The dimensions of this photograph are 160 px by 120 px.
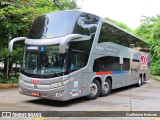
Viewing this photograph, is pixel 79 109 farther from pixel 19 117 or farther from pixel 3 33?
pixel 3 33

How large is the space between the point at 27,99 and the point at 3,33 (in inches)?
281

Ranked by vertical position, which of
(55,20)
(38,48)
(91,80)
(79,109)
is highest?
(55,20)

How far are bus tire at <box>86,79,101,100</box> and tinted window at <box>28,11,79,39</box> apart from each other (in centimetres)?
294

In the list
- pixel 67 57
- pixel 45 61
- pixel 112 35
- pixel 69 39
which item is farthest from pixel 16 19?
pixel 69 39

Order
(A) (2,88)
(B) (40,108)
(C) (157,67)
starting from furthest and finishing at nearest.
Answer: (C) (157,67) < (A) (2,88) < (B) (40,108)

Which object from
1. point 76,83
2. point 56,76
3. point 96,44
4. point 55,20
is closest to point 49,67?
point 56,76

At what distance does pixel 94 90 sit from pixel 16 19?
7464mm

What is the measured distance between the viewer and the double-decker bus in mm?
10289

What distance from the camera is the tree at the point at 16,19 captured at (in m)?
16.1

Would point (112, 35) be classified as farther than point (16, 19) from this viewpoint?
No

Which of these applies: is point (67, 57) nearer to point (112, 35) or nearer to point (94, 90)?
point (94, 90)

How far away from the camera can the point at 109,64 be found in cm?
1409

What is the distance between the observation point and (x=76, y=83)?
10.9 meters

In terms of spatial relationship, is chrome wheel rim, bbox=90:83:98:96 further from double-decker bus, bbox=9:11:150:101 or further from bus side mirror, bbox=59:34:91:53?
bus side mirror, bbox=59:34:91:53
